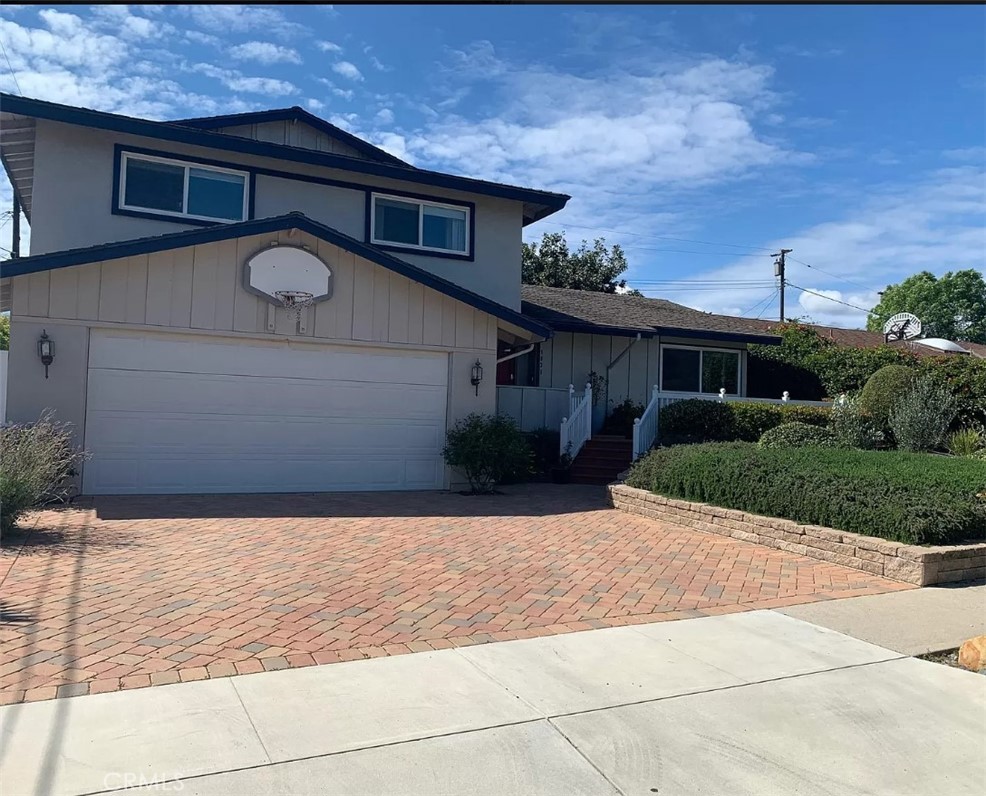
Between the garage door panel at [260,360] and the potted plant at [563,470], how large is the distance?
3.46 m

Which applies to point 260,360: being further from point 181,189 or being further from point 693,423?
point 693,423

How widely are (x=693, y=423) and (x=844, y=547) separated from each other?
23.5 ft

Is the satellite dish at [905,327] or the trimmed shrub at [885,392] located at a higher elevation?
the satellite dish at [905,327]

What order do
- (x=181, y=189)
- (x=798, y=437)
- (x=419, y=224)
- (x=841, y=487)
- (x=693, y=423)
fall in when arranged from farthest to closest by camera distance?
1. (x=419, y=224)
2. (x=693, y=423)
3. (x=181, y=189)
4. (x=798, y=437)
5. (x=841, y=487)

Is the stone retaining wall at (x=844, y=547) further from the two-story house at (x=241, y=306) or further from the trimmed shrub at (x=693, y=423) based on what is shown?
the two-story house at (x=241, y=306)

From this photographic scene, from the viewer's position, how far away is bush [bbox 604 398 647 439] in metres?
17.5

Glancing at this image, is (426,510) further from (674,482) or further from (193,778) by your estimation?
(193,778)

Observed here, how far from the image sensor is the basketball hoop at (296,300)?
39.6ft

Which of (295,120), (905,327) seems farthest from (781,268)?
(295,120)

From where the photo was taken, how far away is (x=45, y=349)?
34.8 feet

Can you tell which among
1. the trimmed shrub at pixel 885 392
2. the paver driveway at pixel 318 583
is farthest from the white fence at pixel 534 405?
the trimmed shrub at pixel 885 392

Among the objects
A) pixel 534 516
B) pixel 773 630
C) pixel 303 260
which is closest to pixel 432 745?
pixel 773 630

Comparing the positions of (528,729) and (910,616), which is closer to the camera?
(528,729)

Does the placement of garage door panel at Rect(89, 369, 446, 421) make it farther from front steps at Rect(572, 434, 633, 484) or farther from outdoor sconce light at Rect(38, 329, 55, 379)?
front steps at Rect(572, 434, 633, 484)
